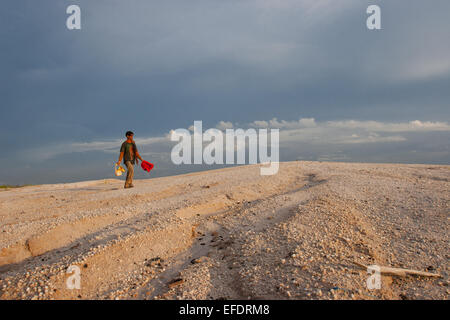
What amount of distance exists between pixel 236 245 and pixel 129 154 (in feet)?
31.3

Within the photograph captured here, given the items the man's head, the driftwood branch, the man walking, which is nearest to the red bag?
the man walking

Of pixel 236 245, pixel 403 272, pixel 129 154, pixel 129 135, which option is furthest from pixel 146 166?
pixel 403 272

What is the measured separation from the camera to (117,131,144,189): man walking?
13398mm

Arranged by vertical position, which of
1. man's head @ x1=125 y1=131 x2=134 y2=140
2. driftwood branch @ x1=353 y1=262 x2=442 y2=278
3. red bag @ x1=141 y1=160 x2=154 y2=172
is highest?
man's head @ x1=125 y1=131 x2=134 y2=140

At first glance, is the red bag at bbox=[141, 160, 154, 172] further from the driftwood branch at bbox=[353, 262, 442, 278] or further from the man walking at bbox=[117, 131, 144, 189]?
the driftwood branch at bbox=[353, 262, 442, 278]

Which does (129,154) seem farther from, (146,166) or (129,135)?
(146,166)

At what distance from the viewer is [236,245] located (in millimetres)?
5492

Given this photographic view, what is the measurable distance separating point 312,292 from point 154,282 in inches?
96.5

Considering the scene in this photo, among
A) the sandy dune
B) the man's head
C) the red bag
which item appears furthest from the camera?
the red bag

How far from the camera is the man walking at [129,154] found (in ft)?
44.0

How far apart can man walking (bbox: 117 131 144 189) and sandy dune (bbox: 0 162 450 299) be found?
386 cm

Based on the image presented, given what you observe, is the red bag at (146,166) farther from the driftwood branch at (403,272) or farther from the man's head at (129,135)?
the driftwood branch at (403,272)
